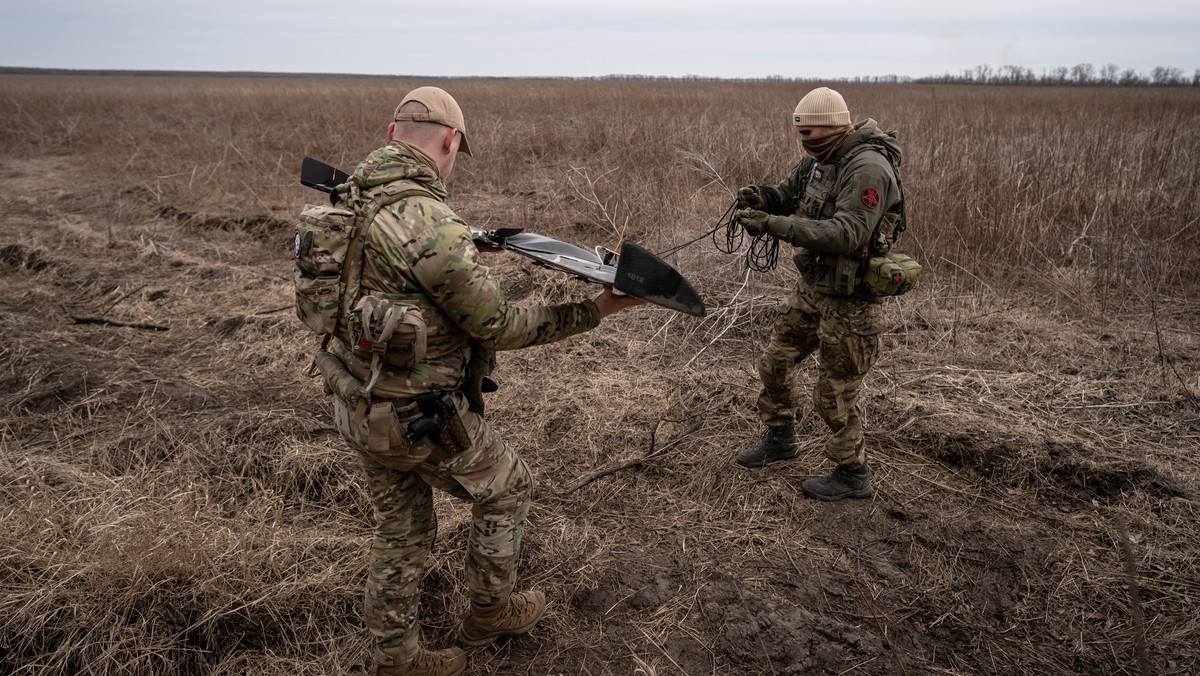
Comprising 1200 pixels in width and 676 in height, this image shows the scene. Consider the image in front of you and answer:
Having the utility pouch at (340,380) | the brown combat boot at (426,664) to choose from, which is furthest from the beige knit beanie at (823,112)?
the brown combat boot at (426,664)

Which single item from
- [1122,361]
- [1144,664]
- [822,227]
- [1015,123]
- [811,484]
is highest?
[1015,123]

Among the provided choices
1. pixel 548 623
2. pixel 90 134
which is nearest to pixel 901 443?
pixel 548 623

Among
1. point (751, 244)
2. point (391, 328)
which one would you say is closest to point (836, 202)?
point (751, 244)

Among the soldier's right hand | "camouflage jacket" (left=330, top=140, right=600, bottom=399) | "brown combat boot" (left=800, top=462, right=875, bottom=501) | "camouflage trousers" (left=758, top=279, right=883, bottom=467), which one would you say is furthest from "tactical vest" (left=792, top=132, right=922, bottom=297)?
"camouflage jacket" (left=330, top=140, right=600, bottom=399)

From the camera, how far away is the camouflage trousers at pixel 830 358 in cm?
327

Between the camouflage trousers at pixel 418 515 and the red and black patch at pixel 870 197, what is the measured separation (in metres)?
1.79

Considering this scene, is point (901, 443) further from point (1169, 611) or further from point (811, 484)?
point (1169, 611)

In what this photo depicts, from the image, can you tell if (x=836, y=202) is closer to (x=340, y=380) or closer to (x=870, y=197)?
(x=870, y=197)

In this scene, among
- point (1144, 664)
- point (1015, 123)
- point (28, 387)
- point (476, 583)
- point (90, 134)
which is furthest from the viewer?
point (90, 134)

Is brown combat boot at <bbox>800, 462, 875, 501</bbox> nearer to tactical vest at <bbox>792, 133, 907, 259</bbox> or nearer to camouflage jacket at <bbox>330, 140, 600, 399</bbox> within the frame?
tactical vest at <bbox>792, 133, 907, 259</bbox>

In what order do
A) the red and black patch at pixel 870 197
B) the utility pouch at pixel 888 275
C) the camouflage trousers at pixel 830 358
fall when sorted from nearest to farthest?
the red and black patch at pixel 870 197, the utility pouch at pixel 888 275, the camouflage trousers at pixel 830 358

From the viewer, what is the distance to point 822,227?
3.04 metres

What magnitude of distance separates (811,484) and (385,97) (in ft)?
55.9

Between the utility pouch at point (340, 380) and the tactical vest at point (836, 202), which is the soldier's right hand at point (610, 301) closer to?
the utility pouch at point (340, 380)
